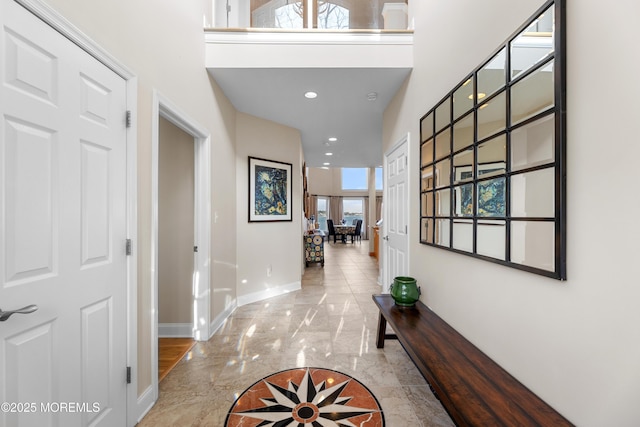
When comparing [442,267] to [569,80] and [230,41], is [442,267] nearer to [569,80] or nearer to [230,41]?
[569,80]

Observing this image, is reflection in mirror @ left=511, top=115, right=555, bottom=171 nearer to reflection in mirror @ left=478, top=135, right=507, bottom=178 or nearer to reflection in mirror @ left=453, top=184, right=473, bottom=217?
reflection in mirror @ left=478, top=135, right=507, bottom=178

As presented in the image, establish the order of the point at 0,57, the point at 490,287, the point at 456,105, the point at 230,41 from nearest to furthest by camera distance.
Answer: the point at 0,57 < the point at 490,287 < the point at 456,105 < the point at 230,41

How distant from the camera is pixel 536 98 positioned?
3.69 ft

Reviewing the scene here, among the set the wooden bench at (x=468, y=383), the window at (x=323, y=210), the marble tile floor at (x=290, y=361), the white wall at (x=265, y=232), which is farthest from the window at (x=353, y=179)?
the wooden bench at (x=468, y=383)

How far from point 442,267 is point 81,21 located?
2487 millimetres

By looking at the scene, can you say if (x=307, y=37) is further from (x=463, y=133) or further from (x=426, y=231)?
(x=426, y=231)

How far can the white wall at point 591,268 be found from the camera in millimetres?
809

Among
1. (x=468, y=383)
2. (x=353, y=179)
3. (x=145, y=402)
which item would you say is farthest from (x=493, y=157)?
(x=353, y=179)

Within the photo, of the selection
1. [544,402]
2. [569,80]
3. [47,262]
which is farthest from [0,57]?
[544,402]

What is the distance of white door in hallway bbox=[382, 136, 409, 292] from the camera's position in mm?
2742

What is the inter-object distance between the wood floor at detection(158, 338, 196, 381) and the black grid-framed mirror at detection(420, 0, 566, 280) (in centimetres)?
237

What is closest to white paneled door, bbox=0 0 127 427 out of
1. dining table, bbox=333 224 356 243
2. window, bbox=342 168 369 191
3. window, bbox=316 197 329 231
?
dining table, bbox=333 224 356 243

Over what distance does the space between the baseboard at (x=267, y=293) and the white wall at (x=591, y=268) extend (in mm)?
2944

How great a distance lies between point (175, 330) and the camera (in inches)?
106
